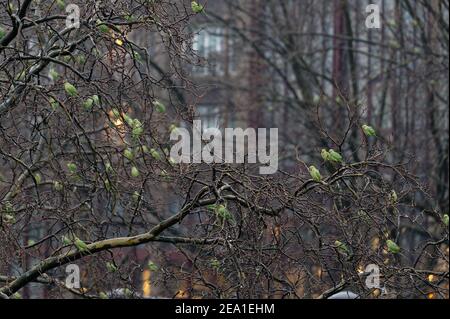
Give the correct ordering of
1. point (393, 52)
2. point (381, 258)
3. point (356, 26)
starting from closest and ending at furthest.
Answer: point (381, 258)
point (393, 52)
point (356, 26)

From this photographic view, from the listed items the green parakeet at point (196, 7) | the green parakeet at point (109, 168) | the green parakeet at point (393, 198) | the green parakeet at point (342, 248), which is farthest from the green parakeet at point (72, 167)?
the green parakeet at point (393, 198)

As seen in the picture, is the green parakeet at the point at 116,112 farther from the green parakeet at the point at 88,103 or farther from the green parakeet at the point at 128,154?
the green parakeet at the point at 128,154

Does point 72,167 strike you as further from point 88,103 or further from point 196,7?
point 196,7

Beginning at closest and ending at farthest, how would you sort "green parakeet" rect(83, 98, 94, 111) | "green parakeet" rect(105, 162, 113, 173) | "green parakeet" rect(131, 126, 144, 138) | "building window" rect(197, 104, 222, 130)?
"green parakeet" rect(131, 126, 144, 138)
"green parakeet" rect(83, 98, 94, 111)
"green parakeet" rect(105, 162, 113, 173)
"building window" rect(197, 104, 222, 130)

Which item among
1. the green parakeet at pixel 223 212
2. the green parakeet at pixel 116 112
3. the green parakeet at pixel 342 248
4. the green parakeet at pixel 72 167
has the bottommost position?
the green parakeet at pixel 342 248

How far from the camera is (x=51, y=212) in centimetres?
1094

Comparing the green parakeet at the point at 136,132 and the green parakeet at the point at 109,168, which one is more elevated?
the green parakeet at the point at 136,132

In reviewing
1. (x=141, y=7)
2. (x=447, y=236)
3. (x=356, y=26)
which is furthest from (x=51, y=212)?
(x=356, y=26)

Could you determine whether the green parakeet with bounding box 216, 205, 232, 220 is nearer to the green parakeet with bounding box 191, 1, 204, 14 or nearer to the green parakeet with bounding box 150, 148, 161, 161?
the green parakeet with bounding box 150, 148, 161, 161

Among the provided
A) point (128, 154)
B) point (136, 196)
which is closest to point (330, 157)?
point (128, 154)

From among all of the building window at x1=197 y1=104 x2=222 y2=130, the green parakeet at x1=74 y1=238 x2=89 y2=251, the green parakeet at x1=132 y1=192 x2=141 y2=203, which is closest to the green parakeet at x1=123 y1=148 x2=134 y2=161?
the green parakeet at x1=132 y1=192 x2=141 y2=203

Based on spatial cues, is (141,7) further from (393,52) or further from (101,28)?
(393,52)
